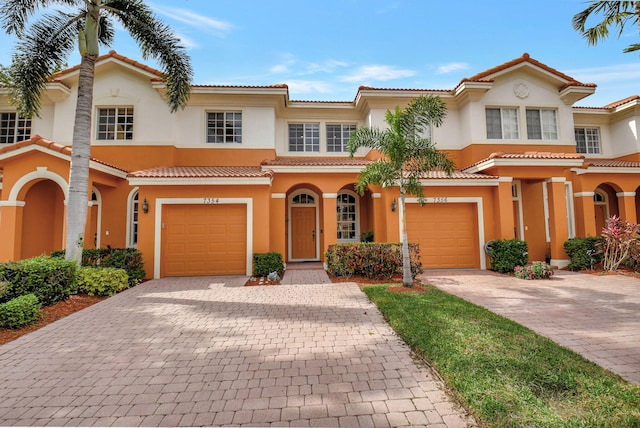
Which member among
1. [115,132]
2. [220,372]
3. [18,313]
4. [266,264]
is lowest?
[220,372]

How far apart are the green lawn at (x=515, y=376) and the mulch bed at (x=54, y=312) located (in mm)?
6518

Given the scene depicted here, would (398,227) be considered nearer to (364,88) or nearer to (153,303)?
(364,88)

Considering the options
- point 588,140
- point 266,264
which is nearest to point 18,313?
point 266,264

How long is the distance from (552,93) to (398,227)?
10.1 m

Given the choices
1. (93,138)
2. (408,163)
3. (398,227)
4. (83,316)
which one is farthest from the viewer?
(93,138)

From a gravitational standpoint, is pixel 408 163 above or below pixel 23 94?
below

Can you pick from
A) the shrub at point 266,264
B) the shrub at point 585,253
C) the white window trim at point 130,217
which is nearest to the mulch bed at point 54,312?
the shrub at point 266,264

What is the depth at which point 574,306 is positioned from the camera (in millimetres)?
6277

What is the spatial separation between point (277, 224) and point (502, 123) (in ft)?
36.5

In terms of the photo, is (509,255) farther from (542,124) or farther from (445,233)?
(542,124)

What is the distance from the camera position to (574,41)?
849 centimetres

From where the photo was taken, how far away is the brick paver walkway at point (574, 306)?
412 cm

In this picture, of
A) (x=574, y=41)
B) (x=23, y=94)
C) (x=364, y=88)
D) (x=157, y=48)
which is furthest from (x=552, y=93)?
(x=23, y=94)

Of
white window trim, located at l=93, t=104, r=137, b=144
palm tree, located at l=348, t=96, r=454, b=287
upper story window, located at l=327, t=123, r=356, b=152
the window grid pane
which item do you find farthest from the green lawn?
white window trim, located at l=93, t=104, r=137, b=144
